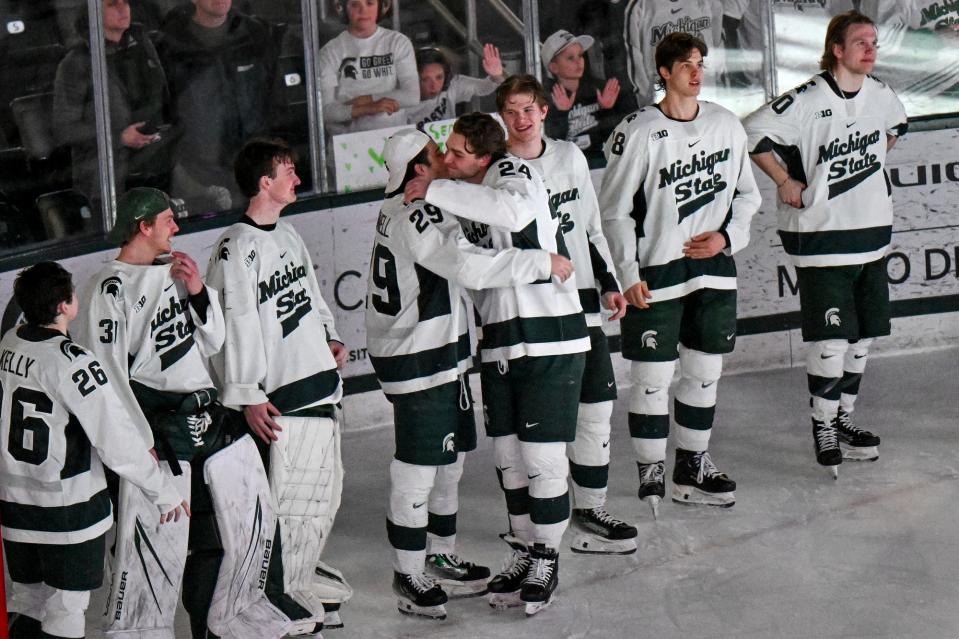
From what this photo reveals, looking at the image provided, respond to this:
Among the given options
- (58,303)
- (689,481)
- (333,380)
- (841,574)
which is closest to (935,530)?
(841,574)

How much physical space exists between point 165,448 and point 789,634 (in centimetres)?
167

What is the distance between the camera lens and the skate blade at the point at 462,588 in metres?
4.11

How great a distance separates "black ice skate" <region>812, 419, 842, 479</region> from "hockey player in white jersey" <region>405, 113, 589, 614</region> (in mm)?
1427

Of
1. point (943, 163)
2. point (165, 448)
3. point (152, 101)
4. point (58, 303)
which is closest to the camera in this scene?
point (58, 303)

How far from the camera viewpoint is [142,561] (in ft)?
11.2

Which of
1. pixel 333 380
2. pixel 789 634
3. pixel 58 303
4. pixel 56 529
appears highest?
pixel 58 303

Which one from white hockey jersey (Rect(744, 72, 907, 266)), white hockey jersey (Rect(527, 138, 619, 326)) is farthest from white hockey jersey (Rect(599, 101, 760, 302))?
white hockey jersey (Rect(744, 72, 907, 266))

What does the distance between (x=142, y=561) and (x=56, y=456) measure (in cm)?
40

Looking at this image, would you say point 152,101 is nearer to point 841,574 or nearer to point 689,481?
point 689,481

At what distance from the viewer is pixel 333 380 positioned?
3.87 metres

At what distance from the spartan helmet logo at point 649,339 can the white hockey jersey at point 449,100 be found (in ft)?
5.97

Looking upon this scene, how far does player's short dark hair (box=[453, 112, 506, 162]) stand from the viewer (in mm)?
3797

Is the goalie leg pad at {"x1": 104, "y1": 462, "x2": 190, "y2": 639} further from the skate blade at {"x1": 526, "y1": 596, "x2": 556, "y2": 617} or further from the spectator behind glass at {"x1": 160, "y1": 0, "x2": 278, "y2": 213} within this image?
the spectator behind glass at {"x1": 160, "y1": 0, "x2": 278, "y2": 213}

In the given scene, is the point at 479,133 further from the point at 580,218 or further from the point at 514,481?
the point at 514,481
